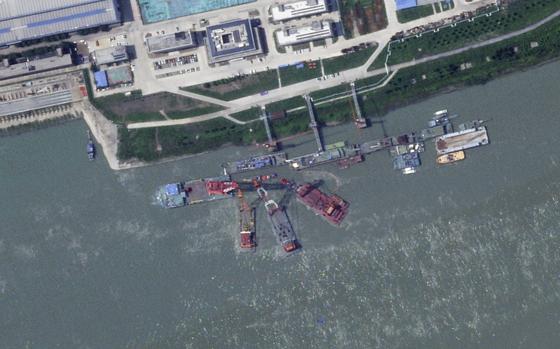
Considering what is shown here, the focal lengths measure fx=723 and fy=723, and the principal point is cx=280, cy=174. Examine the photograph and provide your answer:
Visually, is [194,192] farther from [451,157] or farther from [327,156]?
[451,157]

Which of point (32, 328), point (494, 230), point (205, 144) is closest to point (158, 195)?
point (205, 144)

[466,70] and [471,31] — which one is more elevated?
[471,31]

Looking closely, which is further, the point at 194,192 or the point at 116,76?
the point at 116,76

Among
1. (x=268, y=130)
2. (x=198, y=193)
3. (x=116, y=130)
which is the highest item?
(x=116, y=130)

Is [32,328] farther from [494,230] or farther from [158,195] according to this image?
[494,230]

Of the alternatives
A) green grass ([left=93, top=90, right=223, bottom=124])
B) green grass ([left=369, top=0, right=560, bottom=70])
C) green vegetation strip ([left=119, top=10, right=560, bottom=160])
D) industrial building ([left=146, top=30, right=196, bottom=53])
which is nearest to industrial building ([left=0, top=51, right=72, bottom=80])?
green grass ([left=93, top=90, right=223, bottom=124])

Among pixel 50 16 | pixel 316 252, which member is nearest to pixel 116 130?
pixel 50 16

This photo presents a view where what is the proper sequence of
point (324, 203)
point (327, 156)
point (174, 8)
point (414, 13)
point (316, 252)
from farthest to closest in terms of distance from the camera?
point (174, 8), point (414, 13), point (327, 156), point (316, 252), point (324, 203)
